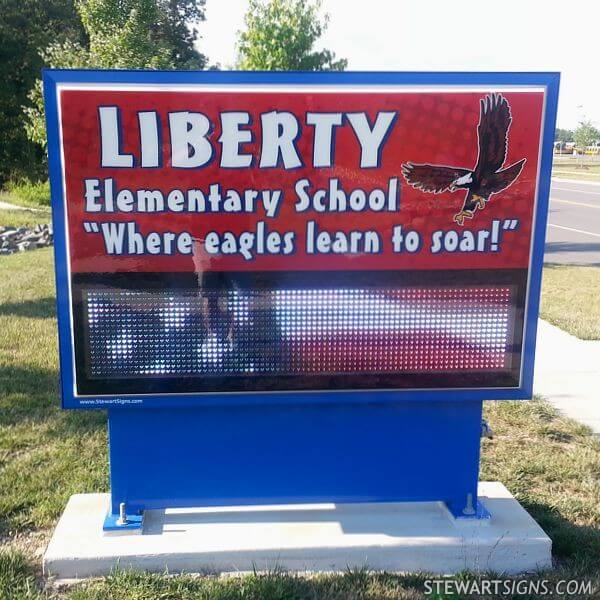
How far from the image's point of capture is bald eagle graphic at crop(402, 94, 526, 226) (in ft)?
10.4

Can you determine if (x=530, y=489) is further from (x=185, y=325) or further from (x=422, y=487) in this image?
(x=185, y=325)

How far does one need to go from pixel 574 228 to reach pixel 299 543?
17.9 m

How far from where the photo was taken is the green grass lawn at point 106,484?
3.16 metres

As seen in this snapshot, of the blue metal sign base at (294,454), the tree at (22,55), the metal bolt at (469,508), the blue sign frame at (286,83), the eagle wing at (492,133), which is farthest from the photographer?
the tree at (22,55)

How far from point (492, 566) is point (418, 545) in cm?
38

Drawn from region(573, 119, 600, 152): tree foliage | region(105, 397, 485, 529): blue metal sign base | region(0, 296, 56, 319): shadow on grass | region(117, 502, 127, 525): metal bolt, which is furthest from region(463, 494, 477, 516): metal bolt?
region(573, 119, 600, 152): tree foliage

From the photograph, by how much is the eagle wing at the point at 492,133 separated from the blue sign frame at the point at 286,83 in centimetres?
9

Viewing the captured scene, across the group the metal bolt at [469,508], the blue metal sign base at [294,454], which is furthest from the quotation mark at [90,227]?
the metal bolt at [469,508]

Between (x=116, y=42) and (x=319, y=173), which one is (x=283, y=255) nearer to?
(x=319, y=173)

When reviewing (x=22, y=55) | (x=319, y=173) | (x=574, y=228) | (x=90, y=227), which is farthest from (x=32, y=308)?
(x=22, y=55)

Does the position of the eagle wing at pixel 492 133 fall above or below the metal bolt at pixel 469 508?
above

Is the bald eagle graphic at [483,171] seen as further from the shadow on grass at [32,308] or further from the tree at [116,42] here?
the tree at [116,42]

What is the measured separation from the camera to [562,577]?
3.31 meters

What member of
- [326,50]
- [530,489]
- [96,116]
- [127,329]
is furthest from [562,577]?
[326,50]
